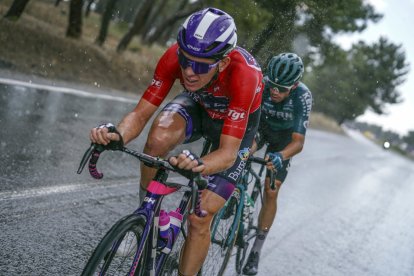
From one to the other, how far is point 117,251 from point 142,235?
188 millimetres

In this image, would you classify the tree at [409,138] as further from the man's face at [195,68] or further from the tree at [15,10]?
the man's face at [195,68]

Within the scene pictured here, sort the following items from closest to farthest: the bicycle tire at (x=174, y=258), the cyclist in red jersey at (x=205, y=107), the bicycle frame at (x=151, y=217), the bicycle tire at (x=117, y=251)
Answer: the bicycle tire at (x=117, y=251) → the bicycle frame at (x=151, y=217) → the cyclist in red jersey at (x=205, y=107) → the bicycle tire at (x=174, y=258)

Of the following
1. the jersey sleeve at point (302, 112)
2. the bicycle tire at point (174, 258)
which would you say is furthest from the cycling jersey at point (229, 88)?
the jersey sleeve at point (302, 112)

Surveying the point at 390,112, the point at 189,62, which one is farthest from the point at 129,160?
the point at 390,112

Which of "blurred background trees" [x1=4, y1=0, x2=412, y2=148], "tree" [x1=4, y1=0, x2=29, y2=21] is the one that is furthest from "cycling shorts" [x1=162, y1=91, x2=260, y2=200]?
"tree" [x1=4, y1=0, x2=29, y2=21]

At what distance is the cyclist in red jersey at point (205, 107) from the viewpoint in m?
2.79

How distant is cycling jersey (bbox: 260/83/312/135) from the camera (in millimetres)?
4697

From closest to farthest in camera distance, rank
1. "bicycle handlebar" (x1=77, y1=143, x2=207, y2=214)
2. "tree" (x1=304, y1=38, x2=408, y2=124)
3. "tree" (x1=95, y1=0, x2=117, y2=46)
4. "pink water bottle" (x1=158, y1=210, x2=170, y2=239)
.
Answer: "bicycle handlebar" (x1=77, y1=143, x2=207, y2=214) → "pink water bottle" (x1=158, y1=210, x2=170, y2=239) → "tree" (x1=95, y1=0, x2=117, y2=46) → "tree" (x1=304, y1=38, x2=408, y2=124)

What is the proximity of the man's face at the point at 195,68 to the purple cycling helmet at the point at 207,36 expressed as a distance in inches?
1.8

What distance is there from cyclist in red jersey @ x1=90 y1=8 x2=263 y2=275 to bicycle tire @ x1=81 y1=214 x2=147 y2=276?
1.49 ft

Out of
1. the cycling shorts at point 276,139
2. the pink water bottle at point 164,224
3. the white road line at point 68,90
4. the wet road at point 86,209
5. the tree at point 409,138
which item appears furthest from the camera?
the tree at point 409,138

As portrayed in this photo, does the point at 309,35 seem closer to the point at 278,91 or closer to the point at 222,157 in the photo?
the point at 278,91

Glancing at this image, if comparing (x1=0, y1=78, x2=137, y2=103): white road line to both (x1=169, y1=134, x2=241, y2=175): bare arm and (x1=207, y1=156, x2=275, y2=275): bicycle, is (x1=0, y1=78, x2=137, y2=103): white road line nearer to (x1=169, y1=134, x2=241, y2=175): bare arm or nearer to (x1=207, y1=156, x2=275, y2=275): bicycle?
(x1=207, y1=156, x2=275, y2=275): bicycle

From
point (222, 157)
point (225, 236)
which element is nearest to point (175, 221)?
point (222, 157)
